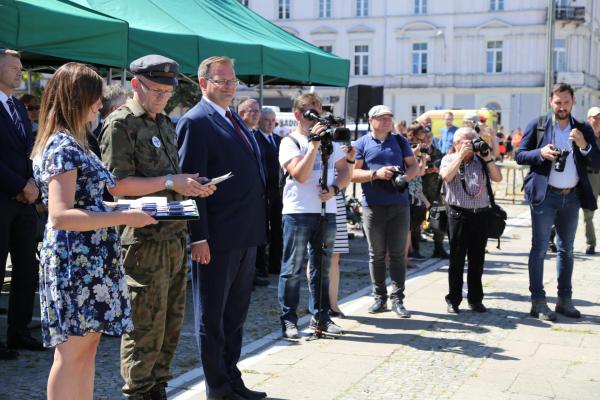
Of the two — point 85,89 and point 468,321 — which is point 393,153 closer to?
point 468,321

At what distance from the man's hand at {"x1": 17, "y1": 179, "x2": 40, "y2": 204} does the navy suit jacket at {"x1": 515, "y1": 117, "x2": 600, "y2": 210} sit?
4.25 meters

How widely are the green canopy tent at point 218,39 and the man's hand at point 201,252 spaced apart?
4000mm

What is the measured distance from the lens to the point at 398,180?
7.16m

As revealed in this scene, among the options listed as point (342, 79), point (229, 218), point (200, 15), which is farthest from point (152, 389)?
point (342, 79)

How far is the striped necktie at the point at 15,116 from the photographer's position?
5.81 m

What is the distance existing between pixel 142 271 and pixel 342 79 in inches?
314

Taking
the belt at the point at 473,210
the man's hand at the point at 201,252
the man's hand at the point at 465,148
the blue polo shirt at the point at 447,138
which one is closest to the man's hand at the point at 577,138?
the man's hand at the point at 465,148

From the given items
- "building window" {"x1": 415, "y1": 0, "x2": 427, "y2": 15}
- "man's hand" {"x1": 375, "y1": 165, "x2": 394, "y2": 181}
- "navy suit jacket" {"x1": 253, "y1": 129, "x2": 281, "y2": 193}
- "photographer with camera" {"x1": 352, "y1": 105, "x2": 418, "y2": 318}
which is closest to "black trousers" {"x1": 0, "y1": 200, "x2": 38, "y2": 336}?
"photographer with camera" {"x1": 352, "y1": 105, "x2": 418, "y2": 318}

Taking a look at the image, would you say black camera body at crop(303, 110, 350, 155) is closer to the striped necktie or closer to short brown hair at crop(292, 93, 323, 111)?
short brown hair at crop(292, 93, 323, 111)

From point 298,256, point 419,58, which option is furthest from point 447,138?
point 419,58

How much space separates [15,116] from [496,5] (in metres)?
53.4

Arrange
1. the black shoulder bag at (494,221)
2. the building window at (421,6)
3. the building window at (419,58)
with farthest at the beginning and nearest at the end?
the building window at (419,58), the building window at (421,6), the black shoulder bag at (494,221)

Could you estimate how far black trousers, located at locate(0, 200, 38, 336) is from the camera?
6012mm

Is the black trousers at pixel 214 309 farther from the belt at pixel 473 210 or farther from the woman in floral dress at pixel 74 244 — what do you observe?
the belt at pixel 473 210
